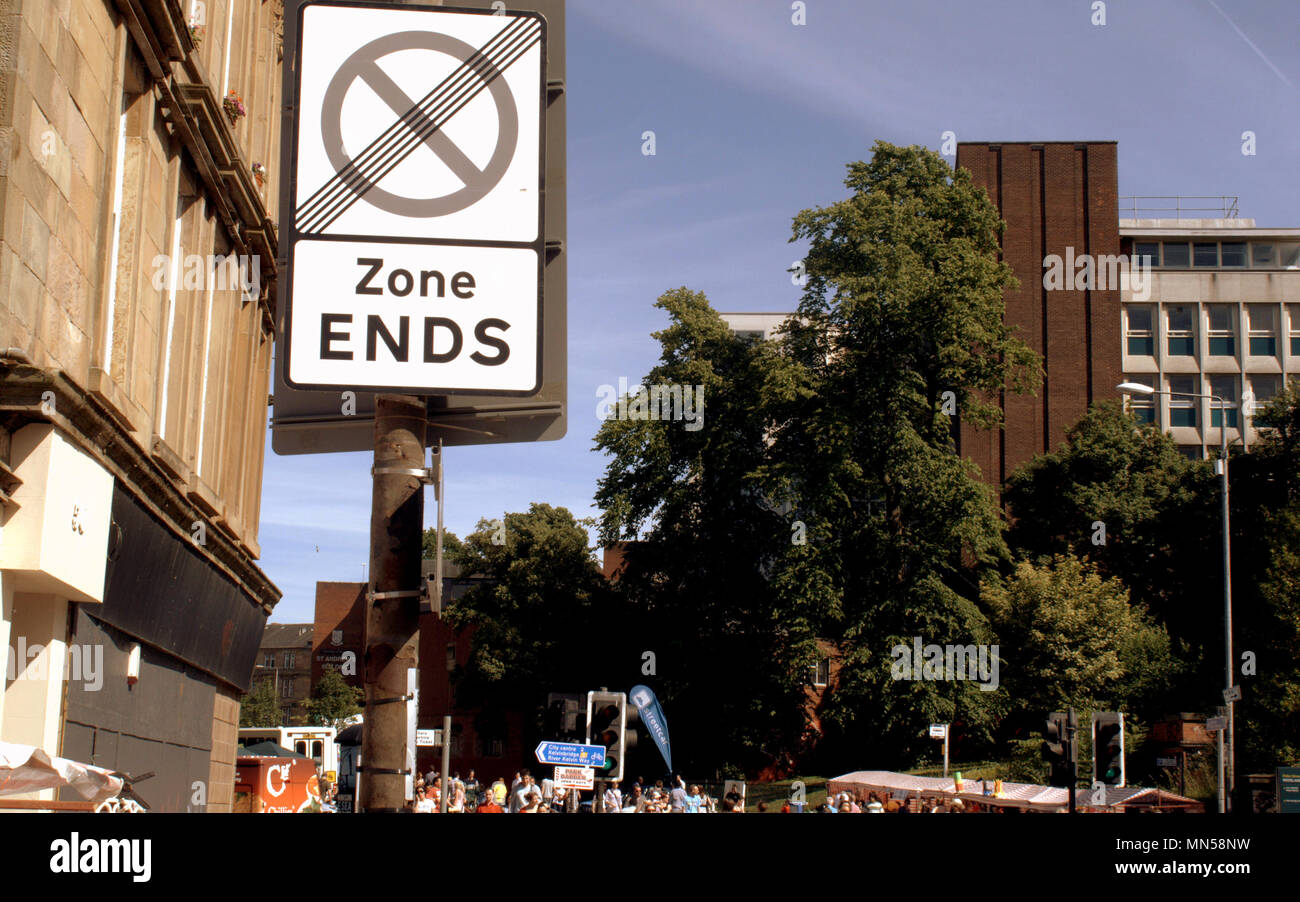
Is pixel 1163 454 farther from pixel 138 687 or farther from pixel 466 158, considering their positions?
pixel 466 158

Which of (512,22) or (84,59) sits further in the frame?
(84,59)

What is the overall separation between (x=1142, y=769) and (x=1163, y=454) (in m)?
16.7

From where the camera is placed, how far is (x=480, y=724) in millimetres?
61469

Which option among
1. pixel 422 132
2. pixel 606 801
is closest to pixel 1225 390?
pixel 606 801

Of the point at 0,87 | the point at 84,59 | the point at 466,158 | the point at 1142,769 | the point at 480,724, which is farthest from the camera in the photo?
the point at 480,724

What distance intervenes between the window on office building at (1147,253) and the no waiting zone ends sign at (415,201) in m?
65.5

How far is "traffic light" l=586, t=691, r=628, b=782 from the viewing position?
54.9 ft

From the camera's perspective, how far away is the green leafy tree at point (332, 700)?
85.9 m

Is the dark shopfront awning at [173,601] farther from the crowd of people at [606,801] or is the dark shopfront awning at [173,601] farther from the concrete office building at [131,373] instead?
the crowd of people at [606,801]

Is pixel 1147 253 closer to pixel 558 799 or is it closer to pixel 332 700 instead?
pixel 558 799

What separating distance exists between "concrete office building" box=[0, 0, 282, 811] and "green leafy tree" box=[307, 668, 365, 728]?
65307mm

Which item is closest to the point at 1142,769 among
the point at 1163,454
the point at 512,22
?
the point at 1163,454

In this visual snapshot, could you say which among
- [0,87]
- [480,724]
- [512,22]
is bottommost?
[480,724]

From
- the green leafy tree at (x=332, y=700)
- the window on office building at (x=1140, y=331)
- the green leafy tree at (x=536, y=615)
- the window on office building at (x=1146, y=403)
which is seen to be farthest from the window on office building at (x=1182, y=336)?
the green leafy tree at (x=332, y=700)
